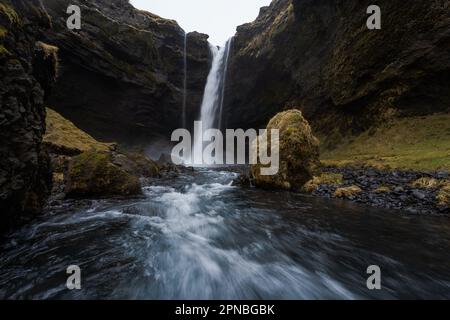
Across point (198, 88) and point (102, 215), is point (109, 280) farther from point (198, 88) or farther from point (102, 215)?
point (198, 88)

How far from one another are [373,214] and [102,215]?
9.78 meters

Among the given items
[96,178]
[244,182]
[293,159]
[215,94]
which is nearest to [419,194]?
[293,159]

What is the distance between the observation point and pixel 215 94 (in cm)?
5050

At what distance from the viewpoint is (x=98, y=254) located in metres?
5.77

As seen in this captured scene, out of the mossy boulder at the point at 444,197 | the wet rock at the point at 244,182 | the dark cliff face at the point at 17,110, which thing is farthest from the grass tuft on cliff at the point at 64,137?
the mossy boulder at the point at 444,197

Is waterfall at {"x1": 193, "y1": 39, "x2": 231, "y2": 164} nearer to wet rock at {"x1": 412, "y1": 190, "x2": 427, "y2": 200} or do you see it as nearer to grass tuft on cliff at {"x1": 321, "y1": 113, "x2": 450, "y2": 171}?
grass tuft on cliff at {"x1": 321, "y1": 113, "x2": 450, "y2": 171}

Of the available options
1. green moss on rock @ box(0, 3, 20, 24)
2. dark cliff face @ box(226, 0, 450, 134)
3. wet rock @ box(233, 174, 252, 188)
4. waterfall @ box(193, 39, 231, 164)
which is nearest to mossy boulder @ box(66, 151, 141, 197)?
green moss on rock @ box(0, 3, 20, 24)

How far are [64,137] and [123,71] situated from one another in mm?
25591

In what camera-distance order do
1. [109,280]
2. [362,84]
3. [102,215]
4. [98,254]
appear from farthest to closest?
[362,84] < [102,215] < [98,254] < [109,280]

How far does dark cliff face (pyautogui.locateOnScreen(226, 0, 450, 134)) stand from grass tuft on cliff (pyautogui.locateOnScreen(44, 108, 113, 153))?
26405mm

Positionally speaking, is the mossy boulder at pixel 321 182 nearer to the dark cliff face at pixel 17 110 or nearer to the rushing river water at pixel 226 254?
the rushing river water at pixel 226 254

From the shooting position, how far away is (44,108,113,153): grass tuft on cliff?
62.5 ft

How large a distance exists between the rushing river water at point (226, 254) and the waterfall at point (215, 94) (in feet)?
137

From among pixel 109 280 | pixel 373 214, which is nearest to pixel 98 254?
pixel 109 280
